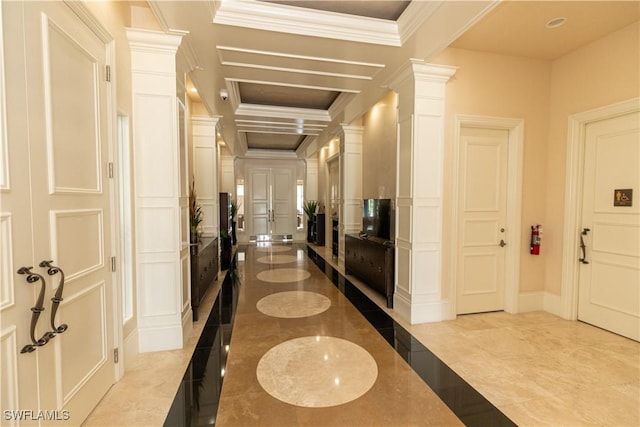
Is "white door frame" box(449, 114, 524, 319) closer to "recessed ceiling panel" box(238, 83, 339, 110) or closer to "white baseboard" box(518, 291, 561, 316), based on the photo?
"white baseboard" box(518, 291, 561, 316)

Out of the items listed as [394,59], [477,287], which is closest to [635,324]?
[477,287]

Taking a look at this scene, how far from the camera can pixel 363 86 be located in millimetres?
4000

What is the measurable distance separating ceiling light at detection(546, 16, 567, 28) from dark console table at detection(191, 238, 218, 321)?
442cm

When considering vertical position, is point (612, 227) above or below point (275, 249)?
above

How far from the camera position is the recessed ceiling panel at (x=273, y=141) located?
812 centimetres

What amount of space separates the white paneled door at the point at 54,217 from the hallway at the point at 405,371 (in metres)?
0.70

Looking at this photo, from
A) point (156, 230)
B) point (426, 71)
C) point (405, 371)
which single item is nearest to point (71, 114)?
point (156, 230)

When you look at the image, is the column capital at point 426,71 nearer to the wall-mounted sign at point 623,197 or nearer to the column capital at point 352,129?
the wall-mounted sign at point 623,197

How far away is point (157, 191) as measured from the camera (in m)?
2.71

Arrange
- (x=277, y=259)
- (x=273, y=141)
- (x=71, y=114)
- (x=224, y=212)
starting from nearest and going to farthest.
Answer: (x=71, y=114)
(x=224, y=212)
(x=277, y=259)
(x=273, y=141)

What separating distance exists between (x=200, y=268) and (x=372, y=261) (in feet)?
7.83

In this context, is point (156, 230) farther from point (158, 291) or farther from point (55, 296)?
point (55, 296)

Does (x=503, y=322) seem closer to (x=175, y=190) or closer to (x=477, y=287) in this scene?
(x=477, y=287)

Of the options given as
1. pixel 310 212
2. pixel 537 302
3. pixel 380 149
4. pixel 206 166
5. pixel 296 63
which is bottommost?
pixel 537 302
